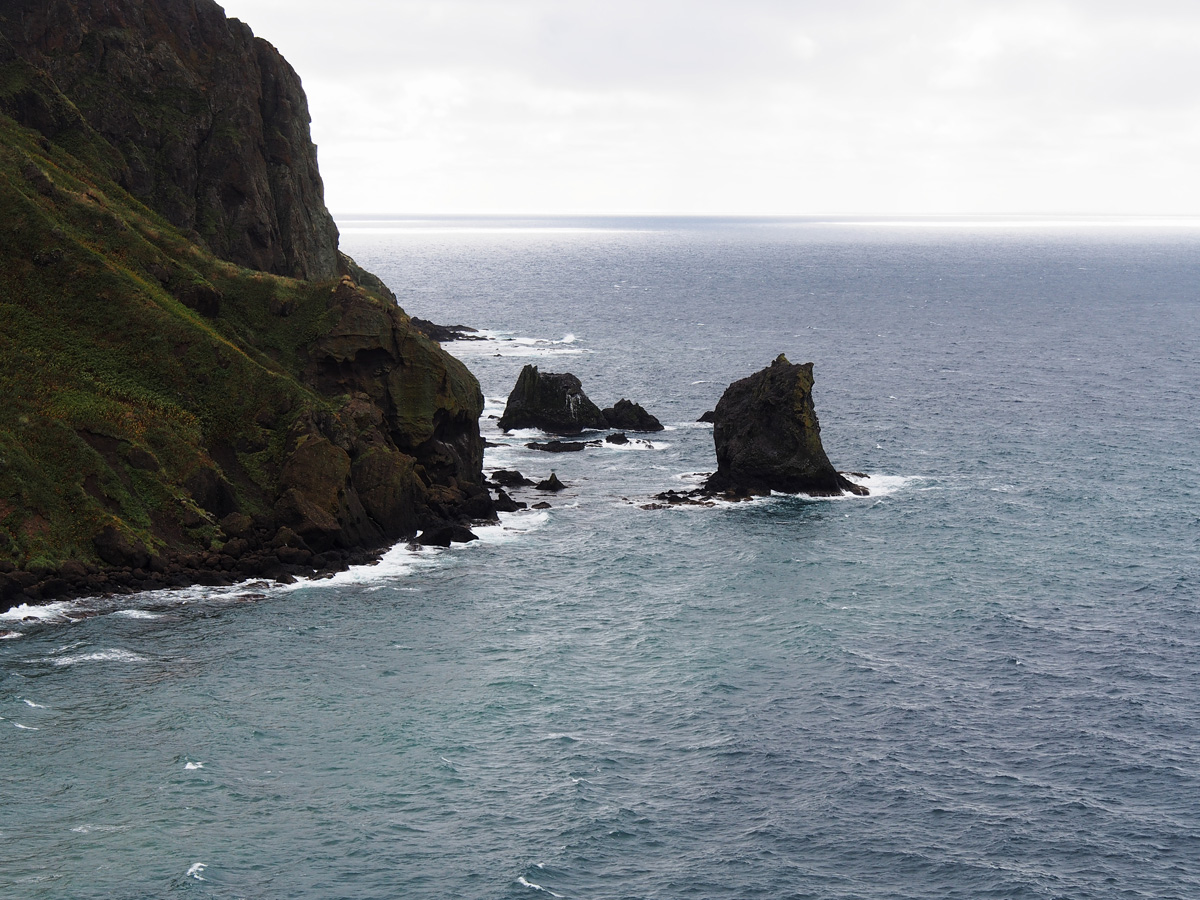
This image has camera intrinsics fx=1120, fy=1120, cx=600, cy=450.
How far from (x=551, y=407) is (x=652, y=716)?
69458 millimetres

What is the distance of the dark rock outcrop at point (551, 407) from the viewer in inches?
4865

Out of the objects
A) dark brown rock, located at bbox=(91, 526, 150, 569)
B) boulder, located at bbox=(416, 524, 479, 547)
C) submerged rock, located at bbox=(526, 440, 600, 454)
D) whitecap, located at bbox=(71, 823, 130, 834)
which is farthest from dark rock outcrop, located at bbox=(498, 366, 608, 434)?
whitecap, located at bbox=(71, 823, 130, 834)

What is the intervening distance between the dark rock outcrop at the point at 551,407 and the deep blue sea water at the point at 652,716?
91.7ft

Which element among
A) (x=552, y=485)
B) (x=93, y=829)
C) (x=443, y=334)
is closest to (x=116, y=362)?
(x=552, y=485)

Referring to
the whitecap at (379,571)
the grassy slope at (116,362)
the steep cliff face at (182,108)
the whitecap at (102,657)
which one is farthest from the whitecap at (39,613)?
the steep cliff face at (182,108)

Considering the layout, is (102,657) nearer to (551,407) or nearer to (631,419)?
(551,407)

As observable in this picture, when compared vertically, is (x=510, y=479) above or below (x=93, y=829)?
above

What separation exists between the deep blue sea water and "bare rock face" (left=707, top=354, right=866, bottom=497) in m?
2.56

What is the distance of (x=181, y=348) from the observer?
3403 inches

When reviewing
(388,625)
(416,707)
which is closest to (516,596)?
(388,625)

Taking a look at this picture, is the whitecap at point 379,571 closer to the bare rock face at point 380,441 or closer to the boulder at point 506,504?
the bare rock face at point 380,441

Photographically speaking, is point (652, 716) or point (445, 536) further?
point (445, 536)

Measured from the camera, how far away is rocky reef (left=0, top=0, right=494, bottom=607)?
7444cm

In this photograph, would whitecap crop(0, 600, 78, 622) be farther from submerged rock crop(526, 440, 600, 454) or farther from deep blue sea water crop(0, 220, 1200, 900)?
submerged rock crop(526, 440, 600, 454)
